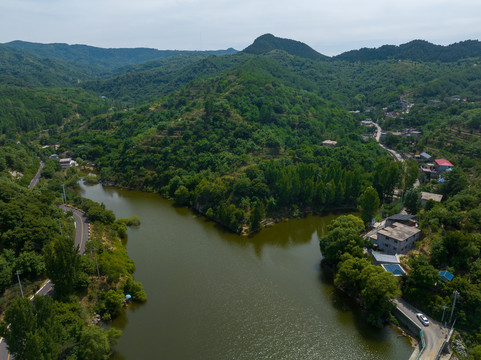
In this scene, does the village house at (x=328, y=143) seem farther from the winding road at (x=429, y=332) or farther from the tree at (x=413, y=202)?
the winding road at (x=429, y=332)

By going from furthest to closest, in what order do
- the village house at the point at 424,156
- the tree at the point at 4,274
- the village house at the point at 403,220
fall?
1. the village house at the point at 424,156
2. the village house at the point at 403,220
3. the tree at the point at 4,274

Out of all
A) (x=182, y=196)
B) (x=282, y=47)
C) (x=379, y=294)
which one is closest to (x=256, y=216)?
(x=182, y=196)

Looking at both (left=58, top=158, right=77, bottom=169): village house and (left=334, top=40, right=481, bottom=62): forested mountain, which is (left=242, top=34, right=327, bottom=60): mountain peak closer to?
(left=334, top=40, right=481, bottom=62): forested mountain

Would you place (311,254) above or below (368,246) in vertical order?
below

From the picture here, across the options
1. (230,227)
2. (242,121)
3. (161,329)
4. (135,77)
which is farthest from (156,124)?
(135,77)

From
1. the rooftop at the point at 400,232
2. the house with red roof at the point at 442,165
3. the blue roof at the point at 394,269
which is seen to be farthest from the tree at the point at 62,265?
the house with red roof at the point at 442,165

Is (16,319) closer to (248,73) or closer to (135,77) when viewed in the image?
(248,73)
